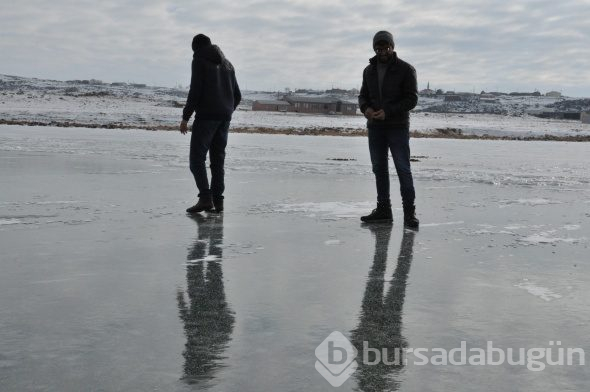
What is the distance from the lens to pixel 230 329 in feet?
9.74

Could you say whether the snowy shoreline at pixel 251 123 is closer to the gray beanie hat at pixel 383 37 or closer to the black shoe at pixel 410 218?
the gray beanie hat at pixel 383 37

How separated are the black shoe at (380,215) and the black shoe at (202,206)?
1532 mm

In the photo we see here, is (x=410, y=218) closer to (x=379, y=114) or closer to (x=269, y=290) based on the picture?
(x=379, y=114)

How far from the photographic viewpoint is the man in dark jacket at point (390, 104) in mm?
6344

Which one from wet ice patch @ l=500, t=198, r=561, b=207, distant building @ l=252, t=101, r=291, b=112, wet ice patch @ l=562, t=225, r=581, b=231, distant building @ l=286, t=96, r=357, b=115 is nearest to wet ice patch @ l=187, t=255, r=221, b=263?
wet ice patch @ l=562, t=225, r=581, b=231

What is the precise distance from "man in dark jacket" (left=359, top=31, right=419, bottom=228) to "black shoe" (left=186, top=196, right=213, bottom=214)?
154 cm

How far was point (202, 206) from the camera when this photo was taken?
6.74m

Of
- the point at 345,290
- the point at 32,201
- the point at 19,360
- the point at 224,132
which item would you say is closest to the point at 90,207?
the point at 32,201

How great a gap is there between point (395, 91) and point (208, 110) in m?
1.88

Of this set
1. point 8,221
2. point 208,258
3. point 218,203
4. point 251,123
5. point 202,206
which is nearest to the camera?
point 208,258

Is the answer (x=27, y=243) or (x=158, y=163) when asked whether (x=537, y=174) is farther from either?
(x=27, y=243)

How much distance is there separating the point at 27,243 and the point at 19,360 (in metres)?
2.57

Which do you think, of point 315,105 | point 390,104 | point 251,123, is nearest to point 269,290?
point 390,104

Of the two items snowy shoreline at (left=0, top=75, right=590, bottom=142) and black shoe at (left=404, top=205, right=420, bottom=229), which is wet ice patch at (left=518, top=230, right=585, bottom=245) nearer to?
black shoe at (left=404, top=205, right=420, bottom=229)
